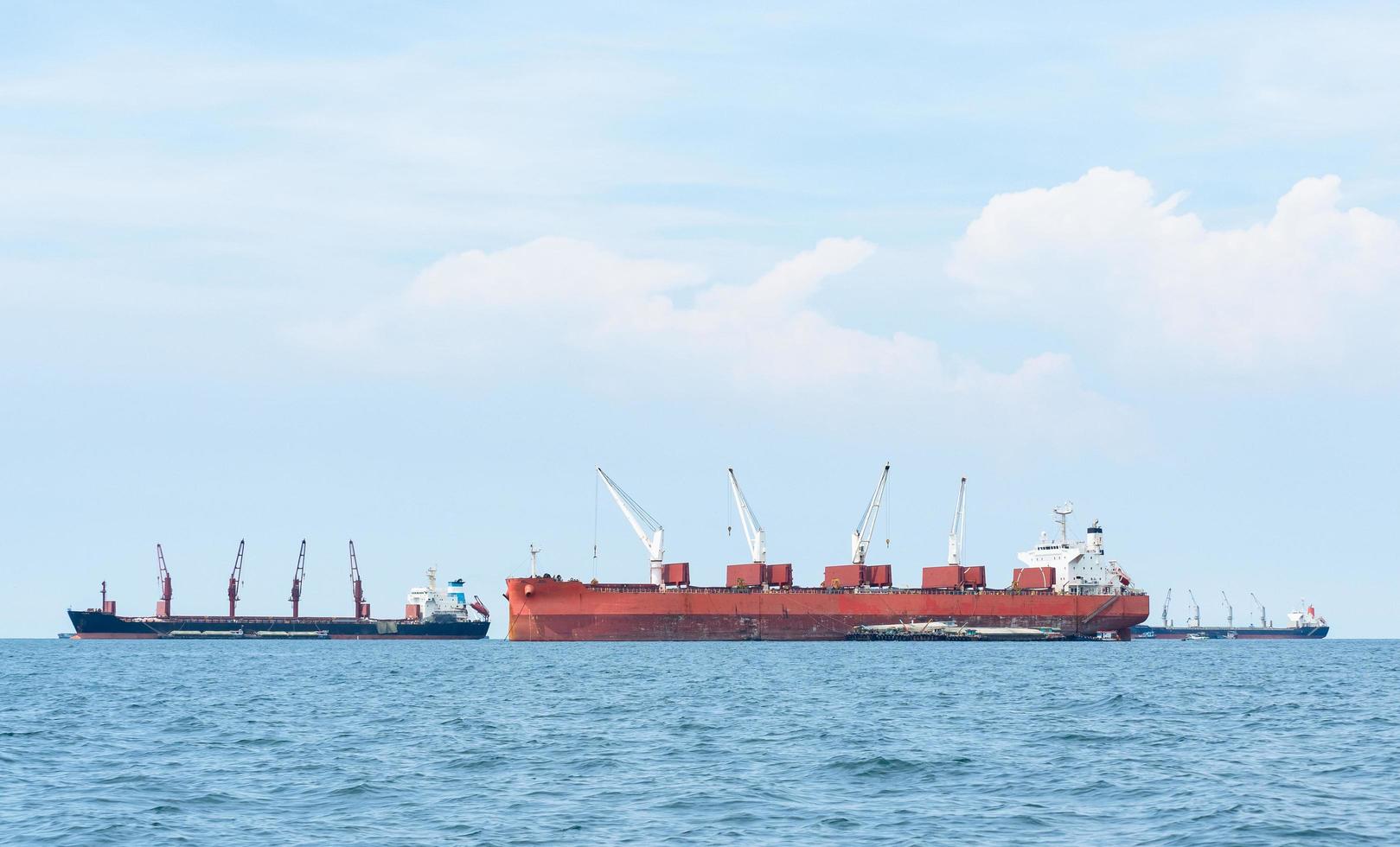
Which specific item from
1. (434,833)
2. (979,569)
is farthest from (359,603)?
(434,833)

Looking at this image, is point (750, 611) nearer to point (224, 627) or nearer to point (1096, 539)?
point (1096, 539)

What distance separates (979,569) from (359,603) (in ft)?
321

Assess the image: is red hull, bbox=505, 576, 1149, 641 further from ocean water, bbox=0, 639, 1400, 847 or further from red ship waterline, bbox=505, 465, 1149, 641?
ocean water, bbox=0, 639, 1400, 847

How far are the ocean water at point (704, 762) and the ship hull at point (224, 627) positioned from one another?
97.5 m

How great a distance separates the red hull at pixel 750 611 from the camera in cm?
11962

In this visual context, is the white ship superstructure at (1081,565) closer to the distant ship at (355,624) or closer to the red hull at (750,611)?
the red hull at (750,611)

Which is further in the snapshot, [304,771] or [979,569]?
[979,569]

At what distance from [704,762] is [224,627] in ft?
489

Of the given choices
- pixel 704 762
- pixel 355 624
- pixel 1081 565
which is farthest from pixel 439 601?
pixel 704 762

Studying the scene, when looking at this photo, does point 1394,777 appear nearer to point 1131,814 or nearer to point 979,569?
point 1131,814

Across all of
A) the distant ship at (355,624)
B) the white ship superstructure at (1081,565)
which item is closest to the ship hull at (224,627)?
the distant ship at (355,624)

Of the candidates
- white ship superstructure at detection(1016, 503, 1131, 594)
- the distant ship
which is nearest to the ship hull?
the distant ship

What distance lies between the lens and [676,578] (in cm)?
12738

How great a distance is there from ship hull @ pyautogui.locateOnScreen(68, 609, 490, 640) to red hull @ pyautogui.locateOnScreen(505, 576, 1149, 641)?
46.0m
